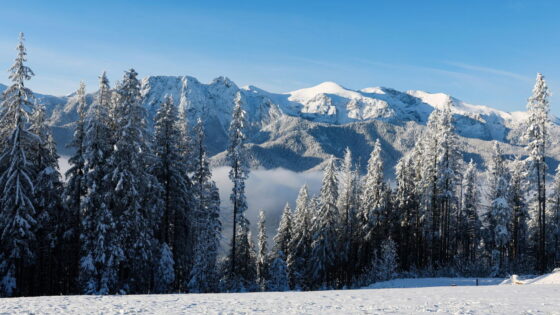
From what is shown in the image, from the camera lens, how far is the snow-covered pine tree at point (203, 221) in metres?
31.2

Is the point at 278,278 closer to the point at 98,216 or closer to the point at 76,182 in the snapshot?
the point at 98,216

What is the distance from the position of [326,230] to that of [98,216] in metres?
25.2

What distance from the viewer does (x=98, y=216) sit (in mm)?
24250

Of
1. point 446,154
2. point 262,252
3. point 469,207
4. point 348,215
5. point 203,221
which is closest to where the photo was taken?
point 203,221

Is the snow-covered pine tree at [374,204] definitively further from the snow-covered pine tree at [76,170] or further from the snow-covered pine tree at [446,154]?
the snow-covered pine tree at [76,170]

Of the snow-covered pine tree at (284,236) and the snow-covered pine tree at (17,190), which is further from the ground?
the snow-covered pine tree at (17,190)

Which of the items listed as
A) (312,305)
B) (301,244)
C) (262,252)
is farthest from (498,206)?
(312,305)

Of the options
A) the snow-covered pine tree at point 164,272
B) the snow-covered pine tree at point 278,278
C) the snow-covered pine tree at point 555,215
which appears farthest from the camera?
the snow-covered pine tree at point 555,215

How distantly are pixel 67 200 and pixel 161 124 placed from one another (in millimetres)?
7516

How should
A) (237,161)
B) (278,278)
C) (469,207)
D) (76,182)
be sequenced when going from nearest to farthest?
(76,182) < (237,161) < (278,278) < (469,207)

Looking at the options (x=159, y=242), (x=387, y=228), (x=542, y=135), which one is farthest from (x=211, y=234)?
(x=542, y=135)

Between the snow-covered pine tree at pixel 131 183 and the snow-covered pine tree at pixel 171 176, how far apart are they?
178cm

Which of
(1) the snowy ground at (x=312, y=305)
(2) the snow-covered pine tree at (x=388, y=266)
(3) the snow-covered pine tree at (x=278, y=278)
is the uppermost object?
(1) the snowy ground at (x=312, y=305)

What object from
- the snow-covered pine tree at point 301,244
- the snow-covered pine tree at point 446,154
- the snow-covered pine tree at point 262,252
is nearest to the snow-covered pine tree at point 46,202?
the snow-covered pine tree at point 262,252
